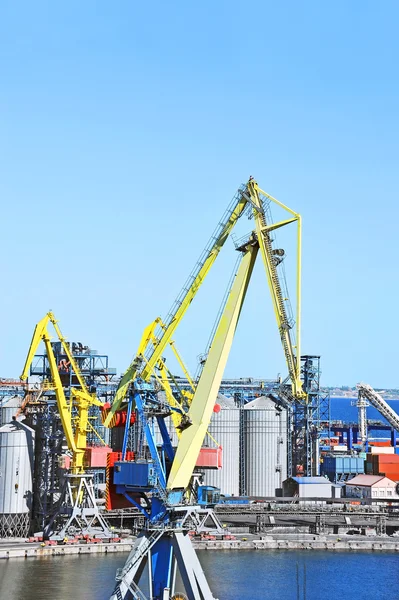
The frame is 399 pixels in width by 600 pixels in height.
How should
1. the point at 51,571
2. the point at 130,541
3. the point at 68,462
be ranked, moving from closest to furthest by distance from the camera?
the point at 51,571 < the point at 130,541 < the point at 68,462

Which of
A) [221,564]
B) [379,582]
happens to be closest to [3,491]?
[221,564]

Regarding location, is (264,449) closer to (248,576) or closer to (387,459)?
(387,459)

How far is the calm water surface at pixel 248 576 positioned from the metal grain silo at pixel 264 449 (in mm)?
23113

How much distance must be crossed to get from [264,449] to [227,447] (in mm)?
4135

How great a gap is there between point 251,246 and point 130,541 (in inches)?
1434

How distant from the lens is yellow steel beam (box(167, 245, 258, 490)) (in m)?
50.3

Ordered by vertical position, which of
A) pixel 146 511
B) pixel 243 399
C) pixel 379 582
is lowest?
pixel 379 582

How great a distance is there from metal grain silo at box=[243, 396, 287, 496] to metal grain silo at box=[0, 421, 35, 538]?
2801 centimetres

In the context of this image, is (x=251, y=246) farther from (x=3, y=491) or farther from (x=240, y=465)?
(x=240, y=465)

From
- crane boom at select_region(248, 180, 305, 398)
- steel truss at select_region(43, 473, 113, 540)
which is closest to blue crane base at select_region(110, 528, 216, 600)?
crane boom at select_region(248, 180, 305, 398)

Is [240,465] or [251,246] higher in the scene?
[251,246]

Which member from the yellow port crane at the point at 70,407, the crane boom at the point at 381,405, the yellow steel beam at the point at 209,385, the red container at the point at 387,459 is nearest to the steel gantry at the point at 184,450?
the yellow steel beam at the point at 209,385

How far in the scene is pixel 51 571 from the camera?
66.4 m

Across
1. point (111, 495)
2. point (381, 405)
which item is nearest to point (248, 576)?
point (111, 495)
